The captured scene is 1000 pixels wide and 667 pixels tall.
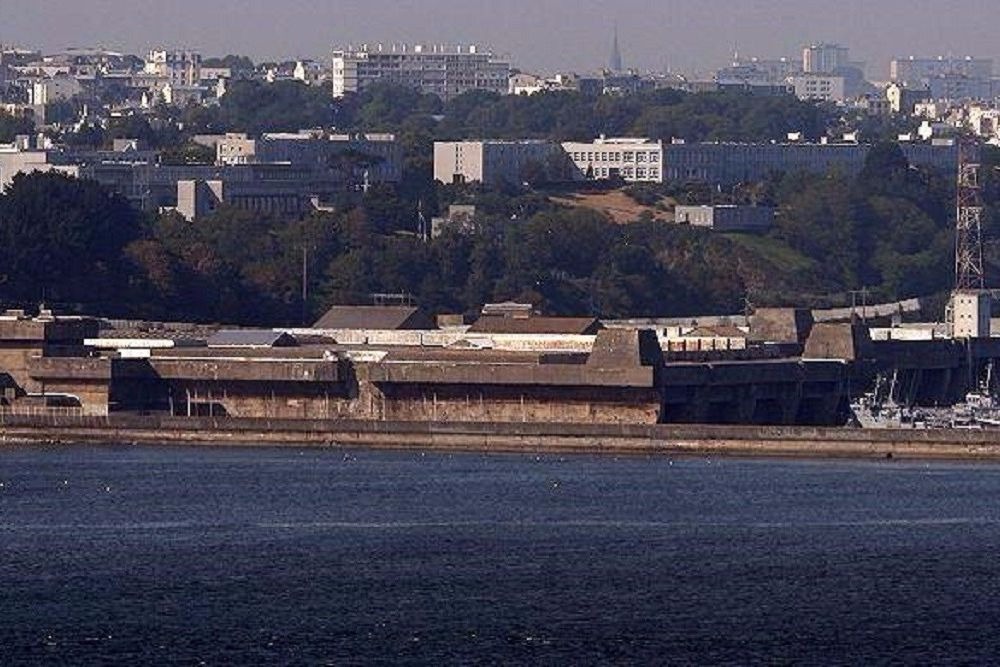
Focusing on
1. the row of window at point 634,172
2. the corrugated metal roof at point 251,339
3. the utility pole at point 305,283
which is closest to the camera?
the corrugated metal roof at point 251,339

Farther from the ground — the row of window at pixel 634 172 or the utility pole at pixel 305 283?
the row of window at pixel 634 172

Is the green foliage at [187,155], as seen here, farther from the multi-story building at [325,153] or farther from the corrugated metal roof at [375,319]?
the corrugated metal roof at [375,319]

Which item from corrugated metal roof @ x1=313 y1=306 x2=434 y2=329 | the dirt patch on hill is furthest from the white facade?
the dirt patch on hill

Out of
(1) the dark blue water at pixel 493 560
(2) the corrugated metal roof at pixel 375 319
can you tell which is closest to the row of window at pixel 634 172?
(2) the corrugated metal roof at pixel 375 319

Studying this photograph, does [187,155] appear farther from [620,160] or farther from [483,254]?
[483,254]

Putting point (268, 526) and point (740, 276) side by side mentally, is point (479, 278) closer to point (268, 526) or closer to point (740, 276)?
point (740, 276)

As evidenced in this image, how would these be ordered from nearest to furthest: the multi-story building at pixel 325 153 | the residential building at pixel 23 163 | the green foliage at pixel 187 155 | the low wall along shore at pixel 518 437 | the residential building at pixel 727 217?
1. the low wall along shore at pixel 518 437
2. the residential building at pixel 727 217
3. the residential building at pixel 23 163
4. the multi-story building at pixel 325 153
5. the green foliage at pixel 187 155

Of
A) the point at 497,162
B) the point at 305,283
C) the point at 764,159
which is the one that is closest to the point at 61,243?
the point at 305,283
